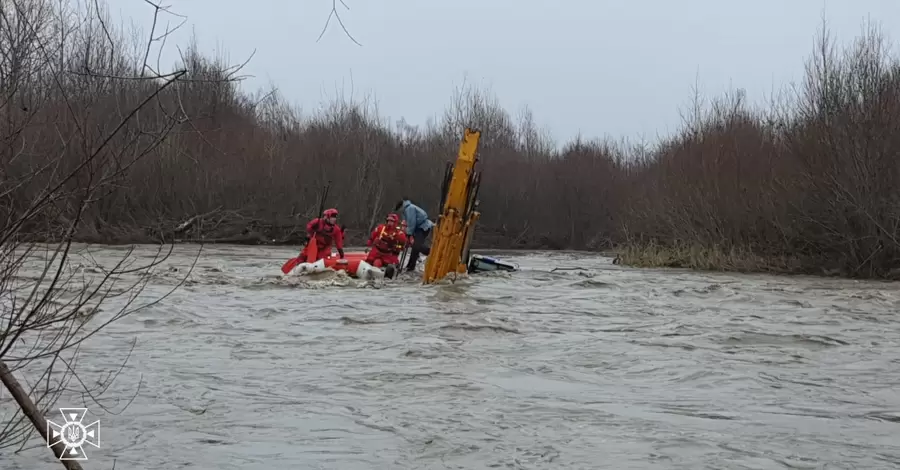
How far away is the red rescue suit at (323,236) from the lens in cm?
1650

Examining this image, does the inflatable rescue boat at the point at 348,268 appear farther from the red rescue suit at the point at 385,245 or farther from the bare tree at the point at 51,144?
the bare tree at the point at 51,144

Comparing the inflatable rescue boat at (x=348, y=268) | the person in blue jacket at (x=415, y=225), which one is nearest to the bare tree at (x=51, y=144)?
the inflatable rescue boat at (x=348, y=268)

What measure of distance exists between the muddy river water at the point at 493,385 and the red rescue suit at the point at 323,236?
8.66 feet

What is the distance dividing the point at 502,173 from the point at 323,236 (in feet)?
96.4

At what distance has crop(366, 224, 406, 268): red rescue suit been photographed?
56.2ft

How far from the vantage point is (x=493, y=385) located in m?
7.21

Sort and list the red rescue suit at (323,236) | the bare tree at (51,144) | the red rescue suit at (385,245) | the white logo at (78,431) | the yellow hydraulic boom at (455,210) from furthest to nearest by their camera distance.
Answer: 1. the red rescue suit at (385,245)
2. the red rescue suit at (323,236)
3. the yellow hydraulic boom at (455,210)
4. the white logo at (78,431)
5. the bare tree at (51,144)

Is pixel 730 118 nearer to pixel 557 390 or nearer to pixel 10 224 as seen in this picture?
pixel 557 390

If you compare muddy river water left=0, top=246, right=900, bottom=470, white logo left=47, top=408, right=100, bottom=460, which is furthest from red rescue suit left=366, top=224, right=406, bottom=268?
white logo left=47, top=408, right=100, bottom=460

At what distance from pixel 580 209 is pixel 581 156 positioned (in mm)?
3294

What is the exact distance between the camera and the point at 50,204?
338 centimetres

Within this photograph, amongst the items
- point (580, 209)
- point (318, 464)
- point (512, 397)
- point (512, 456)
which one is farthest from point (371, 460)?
point (580, 209)

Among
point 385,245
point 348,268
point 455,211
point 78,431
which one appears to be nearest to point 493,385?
point 78,431

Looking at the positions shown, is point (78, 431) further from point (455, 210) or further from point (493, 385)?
point (455, 210)
